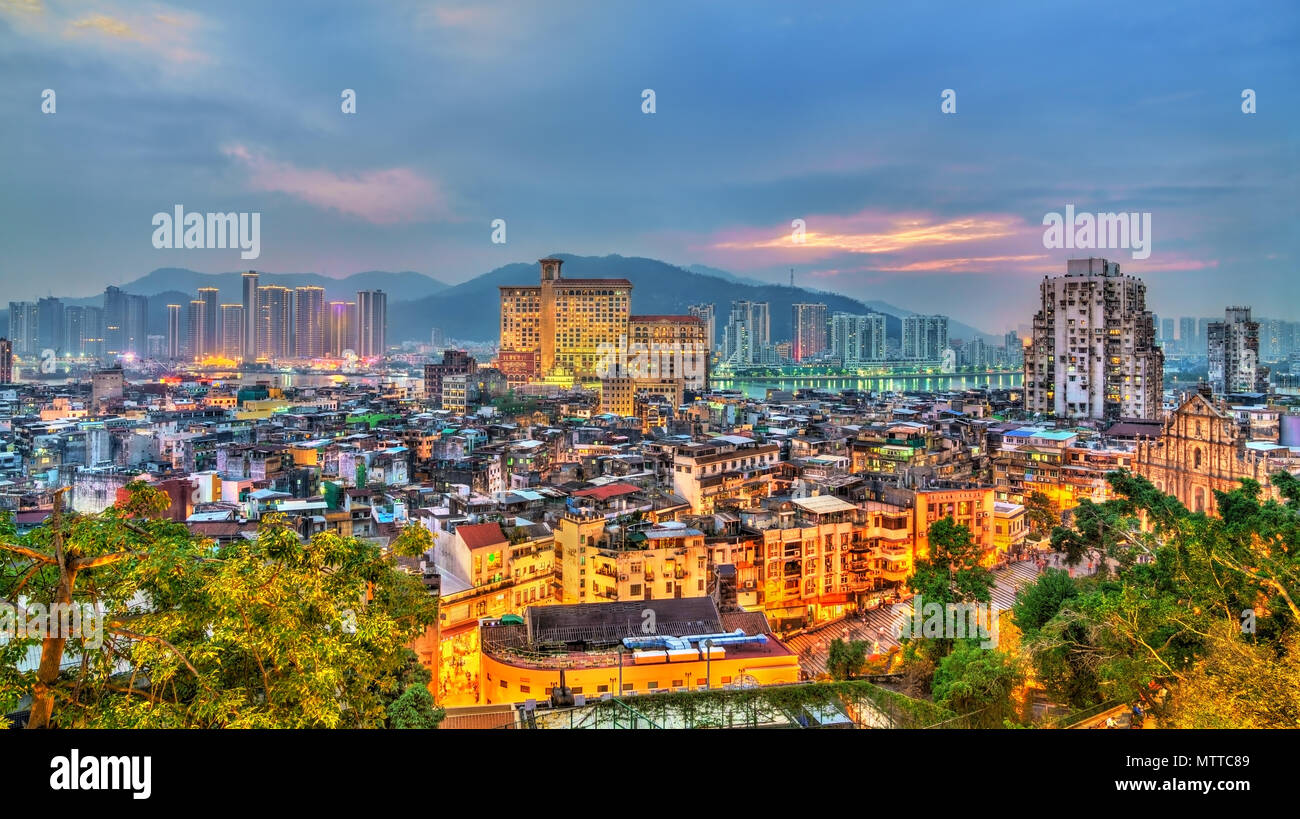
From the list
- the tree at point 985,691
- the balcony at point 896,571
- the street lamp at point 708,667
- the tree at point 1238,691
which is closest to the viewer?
the tree at point 1238,691

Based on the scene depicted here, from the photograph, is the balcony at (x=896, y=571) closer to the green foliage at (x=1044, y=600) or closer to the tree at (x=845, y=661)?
the green foliage at (x=1044, y=600)

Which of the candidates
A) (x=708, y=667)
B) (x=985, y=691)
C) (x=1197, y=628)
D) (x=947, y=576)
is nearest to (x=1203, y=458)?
(x=947, y=576)

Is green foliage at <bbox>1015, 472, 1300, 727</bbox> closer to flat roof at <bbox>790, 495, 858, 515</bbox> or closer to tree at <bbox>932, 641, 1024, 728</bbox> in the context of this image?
tree at <bbox>932, 641, 1024, 728</bbox>

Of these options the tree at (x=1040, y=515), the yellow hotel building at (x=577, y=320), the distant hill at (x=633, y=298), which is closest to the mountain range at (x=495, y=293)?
the distant hill at (x=633, y=298)

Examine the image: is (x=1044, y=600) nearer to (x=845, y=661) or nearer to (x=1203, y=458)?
(x=845, y=661)

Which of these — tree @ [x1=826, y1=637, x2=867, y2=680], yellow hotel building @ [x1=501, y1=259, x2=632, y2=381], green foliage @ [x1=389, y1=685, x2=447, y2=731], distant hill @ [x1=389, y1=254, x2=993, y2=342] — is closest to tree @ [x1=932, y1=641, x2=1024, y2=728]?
tree @ [x1=826, y1=637, x2=867, y2=680]
